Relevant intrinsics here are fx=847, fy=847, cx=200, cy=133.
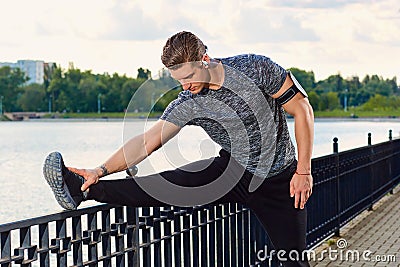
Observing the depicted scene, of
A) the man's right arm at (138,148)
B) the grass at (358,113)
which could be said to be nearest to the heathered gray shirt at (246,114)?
the man's right arm at (138,148)

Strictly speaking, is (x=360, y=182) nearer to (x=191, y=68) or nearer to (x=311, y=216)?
(x=311, y=216)

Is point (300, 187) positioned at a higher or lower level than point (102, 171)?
lower

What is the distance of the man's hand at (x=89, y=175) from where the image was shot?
15.2 ft

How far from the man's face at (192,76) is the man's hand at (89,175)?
0.69 metres

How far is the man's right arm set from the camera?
15.9 ft

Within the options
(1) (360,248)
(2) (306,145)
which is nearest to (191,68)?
(2) (306,145)

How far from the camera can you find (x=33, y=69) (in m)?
117

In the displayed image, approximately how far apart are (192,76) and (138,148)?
0.66m

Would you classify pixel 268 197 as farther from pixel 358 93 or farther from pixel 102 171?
pixel 358 93

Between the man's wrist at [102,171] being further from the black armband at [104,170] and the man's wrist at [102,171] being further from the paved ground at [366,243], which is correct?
the paved ground at [366,243]

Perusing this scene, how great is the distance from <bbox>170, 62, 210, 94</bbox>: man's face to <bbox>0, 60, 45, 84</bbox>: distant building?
108m

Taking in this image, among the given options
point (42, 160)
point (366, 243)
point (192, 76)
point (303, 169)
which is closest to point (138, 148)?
point (192, 76)

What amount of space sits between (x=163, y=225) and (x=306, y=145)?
103cm

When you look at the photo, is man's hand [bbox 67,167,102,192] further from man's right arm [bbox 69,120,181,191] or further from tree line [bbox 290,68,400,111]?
tree line [bbox 290,68,400,111]
